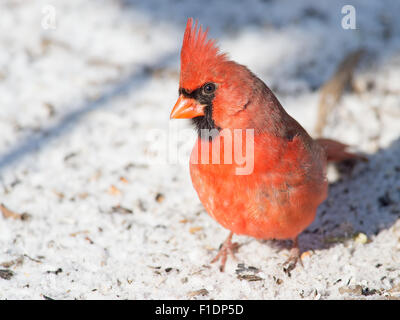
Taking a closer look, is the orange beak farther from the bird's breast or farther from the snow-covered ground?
the snow-covered ground

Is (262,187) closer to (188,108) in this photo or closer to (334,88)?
(188,108)

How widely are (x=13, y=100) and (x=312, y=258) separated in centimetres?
225

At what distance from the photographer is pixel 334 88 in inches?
145

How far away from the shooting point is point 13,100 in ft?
12.2

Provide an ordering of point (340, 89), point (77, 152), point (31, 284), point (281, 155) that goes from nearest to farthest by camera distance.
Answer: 1. point (281, 155)
2. point (31, 284)
3. point (77, 152)
4. point (340, 89)

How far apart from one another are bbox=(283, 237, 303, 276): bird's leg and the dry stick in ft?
3.31

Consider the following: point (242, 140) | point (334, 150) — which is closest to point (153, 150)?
point (334, 150)

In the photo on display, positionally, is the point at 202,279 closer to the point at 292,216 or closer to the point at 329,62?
the point at 292,216

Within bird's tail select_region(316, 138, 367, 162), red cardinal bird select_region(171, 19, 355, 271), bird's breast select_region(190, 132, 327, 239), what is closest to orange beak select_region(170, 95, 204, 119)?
red cardinal bird select_region(171, 19, 355, 271)

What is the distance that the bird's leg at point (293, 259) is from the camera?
2625mm

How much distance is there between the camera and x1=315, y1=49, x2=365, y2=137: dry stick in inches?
141

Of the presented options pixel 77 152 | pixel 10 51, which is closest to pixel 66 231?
pixel 77 152

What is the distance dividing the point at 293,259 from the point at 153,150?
1.22 m

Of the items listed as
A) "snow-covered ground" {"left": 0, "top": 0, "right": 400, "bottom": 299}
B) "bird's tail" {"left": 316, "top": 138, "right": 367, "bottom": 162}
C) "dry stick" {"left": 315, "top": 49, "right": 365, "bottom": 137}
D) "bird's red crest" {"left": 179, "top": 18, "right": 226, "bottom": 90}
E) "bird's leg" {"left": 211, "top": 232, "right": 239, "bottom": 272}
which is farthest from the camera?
"dry stick" {"left": 315, "top": 49, "right": 365, "bottom": 137}
